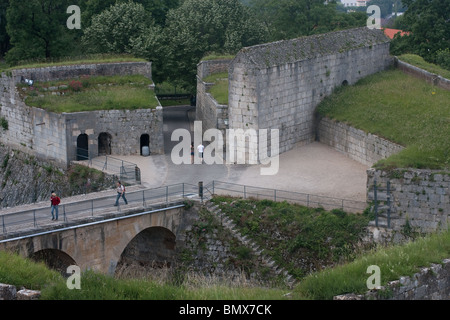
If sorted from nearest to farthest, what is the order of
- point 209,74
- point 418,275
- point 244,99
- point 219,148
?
point 418,275 < point 244,99 < point 219,148 < point 209,74

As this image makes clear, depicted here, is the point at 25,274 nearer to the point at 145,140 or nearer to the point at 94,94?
the point at 145,140

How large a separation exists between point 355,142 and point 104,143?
1188cm

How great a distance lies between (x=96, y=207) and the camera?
107 feet

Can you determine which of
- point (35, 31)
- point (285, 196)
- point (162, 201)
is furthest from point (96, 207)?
point (35, 31)

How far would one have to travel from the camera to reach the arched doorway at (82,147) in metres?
41.5

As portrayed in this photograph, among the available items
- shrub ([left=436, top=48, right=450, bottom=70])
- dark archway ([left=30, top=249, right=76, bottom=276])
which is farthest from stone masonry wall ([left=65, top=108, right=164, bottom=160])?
shrub ([left=436, top=48, right=450, bottom=70])

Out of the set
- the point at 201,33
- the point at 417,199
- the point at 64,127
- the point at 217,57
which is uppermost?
the point at 201,33

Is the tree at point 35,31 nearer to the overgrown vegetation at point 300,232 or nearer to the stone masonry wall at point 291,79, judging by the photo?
the stone masonry wall at point 291,79

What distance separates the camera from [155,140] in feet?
139

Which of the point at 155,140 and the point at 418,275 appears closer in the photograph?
the point at 418,275

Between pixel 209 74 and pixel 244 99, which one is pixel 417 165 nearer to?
pixel 244 99

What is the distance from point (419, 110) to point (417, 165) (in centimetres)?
786

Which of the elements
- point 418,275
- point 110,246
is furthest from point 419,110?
point 418,275
